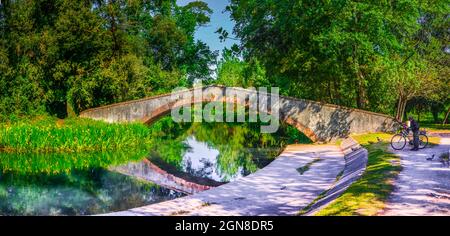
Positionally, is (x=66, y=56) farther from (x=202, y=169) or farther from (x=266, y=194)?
(x=266, y=194)

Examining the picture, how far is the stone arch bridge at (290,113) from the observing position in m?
27.3

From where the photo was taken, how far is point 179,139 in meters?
38.0

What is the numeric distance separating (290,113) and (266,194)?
1545cm

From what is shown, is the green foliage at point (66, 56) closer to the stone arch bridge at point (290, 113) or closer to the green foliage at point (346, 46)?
the stone arch bridge at point (290, 113)

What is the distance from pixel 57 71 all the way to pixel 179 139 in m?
10.9

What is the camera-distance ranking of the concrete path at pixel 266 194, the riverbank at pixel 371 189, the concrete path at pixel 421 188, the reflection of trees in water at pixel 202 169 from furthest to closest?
1. the reflection of trees in water at pixel 202 169
2. the concrete path at pixel 266 194
3. the riverbank at pixel 371 189
4. the concrete path at pixel 421 188

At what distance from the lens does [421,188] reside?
11.8 meters

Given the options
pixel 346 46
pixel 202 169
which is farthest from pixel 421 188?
pixel 346 46

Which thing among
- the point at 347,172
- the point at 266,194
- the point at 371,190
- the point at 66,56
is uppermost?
the point at 66,56

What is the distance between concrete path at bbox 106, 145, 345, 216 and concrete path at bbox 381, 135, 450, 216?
2.49m

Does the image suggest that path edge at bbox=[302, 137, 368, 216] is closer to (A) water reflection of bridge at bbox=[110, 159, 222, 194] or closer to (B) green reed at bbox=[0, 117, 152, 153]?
(A) water reflection of bridge at bbox=[110, 159, 222, 194]

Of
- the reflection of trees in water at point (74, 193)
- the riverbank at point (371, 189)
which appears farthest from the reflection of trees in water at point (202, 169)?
the riverbank at point (371, 189)

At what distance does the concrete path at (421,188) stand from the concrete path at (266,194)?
8.17ft
